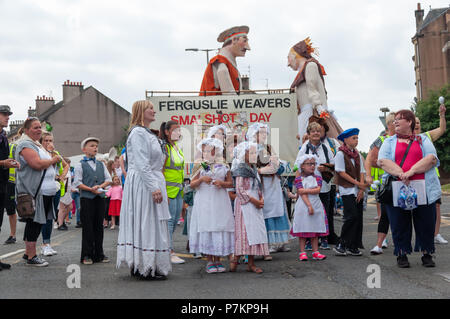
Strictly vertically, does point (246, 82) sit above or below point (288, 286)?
above

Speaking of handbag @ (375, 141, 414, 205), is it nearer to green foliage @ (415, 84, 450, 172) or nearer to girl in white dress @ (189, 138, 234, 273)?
girl in white dress @ (189, 138, 234, 273)

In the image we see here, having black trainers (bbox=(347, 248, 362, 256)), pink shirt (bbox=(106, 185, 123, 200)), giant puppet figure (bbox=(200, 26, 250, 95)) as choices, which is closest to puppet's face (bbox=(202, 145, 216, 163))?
black trainers (bbox=(347, 248, 362, 256))

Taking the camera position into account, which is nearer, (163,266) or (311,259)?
(163,266)

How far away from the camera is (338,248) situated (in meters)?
7.59

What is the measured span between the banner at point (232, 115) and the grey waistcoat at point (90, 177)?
93.5 inches

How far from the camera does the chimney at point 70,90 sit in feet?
166

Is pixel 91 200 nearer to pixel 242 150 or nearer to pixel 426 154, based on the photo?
pixel 242 150

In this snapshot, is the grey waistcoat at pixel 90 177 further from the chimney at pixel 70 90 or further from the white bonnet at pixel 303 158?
the chimney at pixel 70 90

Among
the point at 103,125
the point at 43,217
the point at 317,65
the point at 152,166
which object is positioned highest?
the point at 103,125

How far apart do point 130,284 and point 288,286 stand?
1652 millimetres

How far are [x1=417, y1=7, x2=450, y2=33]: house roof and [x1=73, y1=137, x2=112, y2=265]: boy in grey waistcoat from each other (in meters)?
57.6
